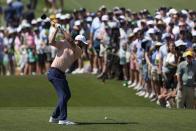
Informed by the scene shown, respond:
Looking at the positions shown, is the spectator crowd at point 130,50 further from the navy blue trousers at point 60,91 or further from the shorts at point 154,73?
the navy blue trousers at point 60,91

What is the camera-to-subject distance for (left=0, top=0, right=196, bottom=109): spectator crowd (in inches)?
932

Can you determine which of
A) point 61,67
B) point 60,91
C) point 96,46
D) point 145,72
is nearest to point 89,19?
point 96,46

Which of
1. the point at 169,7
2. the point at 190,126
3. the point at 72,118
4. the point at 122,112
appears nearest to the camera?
the point at 190,126

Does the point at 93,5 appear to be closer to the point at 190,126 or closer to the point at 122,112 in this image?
the point at 122,112

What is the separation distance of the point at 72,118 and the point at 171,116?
242 centimetres

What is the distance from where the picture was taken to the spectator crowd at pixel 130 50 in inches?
932

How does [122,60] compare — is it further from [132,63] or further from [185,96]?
[185,96]

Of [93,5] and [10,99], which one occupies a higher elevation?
[93,5]

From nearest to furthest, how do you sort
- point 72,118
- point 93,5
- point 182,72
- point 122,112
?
point 72,118
point 122,112
point 182,72
point 93,5

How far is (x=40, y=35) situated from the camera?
103 feet

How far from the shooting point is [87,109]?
21.8 meters

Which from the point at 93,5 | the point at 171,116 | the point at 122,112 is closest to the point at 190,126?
the point at 171,116

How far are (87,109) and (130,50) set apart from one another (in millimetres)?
6183

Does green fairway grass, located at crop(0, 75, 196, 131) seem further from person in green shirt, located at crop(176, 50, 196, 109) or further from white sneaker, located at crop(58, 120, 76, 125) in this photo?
person in green shirt, located at crop(176, 50, 196, 109)
